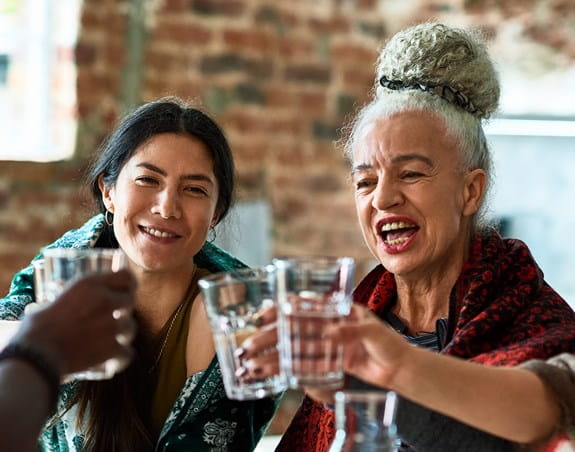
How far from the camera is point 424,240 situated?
6.96ft

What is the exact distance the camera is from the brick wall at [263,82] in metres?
3.82

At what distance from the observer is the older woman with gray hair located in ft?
6.80

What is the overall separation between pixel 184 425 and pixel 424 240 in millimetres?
589

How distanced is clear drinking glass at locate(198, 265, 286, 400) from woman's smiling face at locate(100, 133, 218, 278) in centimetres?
73

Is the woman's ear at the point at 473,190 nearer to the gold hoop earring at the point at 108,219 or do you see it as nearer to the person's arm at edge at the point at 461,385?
the person's arm at edge at the point at 461,385

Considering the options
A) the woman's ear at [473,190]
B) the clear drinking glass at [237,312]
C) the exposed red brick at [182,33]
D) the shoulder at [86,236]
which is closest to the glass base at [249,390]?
the clear drinking glass at [237,312]

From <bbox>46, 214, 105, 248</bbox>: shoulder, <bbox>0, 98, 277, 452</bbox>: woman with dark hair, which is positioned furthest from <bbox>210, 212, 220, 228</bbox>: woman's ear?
<bbox>46, 214, 105, 248</bbox>: shoulder

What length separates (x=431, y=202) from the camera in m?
2.13

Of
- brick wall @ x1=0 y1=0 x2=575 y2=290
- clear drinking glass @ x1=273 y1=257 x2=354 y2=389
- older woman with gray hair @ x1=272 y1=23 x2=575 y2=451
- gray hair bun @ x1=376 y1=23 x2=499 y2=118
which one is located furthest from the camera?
brick wall @ x1=0 y1=0 x2=575 y2=290

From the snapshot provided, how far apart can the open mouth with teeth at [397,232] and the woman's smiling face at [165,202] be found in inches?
14.9

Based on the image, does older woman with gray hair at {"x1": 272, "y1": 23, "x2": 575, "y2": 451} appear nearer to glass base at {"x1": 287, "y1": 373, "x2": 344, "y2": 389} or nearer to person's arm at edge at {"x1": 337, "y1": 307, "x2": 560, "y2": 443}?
person's arm at edge at {"x1": 337, "y1": 307, "x2": 560, "y2": 443}

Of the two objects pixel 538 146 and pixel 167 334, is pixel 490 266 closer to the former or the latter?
pixel 167 334

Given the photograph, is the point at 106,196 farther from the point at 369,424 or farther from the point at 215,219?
the point at 369,424

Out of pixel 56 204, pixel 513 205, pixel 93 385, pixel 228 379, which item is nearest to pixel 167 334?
pixel 93 385
